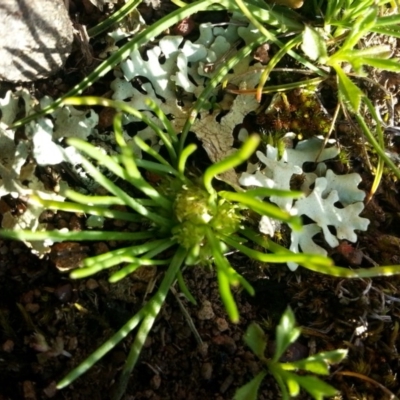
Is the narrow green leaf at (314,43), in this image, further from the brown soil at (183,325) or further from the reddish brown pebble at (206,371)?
the reddish brown pebble at (206,371)

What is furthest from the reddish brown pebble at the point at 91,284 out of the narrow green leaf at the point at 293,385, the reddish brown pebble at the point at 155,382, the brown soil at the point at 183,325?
the narrow green leaf at the point at 293,385

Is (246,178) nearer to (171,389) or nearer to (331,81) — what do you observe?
(331,81)

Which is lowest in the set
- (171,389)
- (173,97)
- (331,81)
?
(171,389)

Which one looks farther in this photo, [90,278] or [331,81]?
[331,81]

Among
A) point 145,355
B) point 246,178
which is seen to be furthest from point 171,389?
point 246,178

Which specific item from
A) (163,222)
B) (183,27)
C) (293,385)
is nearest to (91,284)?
(163,222)

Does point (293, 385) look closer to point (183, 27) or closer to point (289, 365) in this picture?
point (289, 365)
